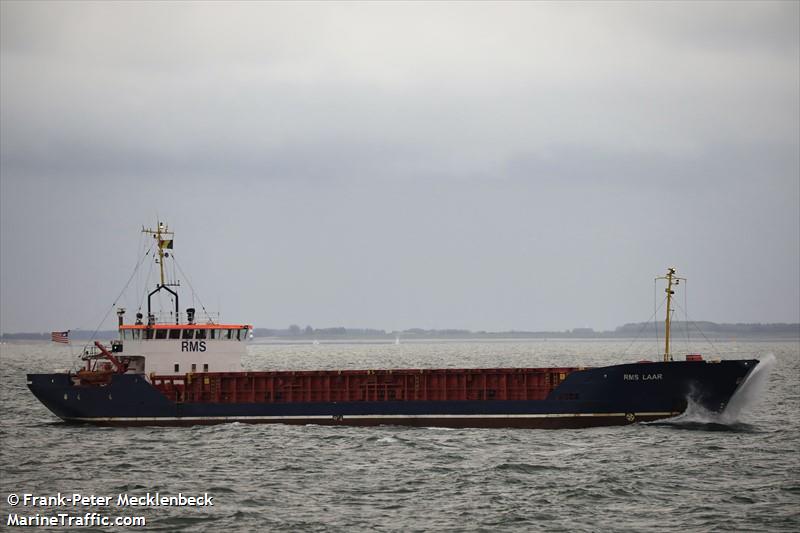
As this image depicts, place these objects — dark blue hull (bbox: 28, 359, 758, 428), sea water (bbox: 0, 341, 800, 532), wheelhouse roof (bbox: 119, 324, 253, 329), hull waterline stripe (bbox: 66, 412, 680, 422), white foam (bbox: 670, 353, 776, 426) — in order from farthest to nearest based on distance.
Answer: wheelhouse roof (bbox: 119, 324, 253, 329) → hull waterline stripe (bbox: 66, 412, 680, 422) → white foam (bbox: 670, 353, 776, 426) → dark blue hull (bbox: 28, 359, 758, 428) → sea water (bbox: 0, 341, 800, 532)

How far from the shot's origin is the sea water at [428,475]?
30.0 m

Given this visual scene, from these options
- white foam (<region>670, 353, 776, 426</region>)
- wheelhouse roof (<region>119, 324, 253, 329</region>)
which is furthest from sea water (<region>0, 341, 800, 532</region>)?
wheelhouse roof (<region>119, 324, 253, 329</region>)

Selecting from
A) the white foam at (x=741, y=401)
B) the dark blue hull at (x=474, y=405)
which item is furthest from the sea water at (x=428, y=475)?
the dark blue hull at (x=474, y=405)

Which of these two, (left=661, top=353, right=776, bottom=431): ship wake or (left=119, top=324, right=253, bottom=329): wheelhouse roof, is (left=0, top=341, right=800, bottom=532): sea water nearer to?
(left=661, top=353, right=776, bottom=431): ship wake

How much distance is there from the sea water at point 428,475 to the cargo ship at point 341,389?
3.08 ft

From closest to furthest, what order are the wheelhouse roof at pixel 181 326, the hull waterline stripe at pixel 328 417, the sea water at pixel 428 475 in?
1. the sea water at pixel 428 475
2. the hull waterline stripe at pixel 328 417
3. the wheelhouse roof at pixel 181 326

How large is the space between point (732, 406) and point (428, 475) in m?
19.0

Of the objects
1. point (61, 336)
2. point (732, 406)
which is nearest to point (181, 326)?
point (61, 336)

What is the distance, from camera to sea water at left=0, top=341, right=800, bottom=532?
30.0 metres

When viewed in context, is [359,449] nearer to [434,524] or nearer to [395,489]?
[395,489]

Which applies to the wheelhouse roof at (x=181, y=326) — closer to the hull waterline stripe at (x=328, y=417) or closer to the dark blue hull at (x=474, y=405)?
the dark blue hull at (x=474, y=405)

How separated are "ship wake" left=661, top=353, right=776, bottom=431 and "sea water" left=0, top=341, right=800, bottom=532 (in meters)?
0.07

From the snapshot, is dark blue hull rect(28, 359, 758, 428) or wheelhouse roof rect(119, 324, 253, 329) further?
wheelhouse roof rect(119, 324, 253, 329)

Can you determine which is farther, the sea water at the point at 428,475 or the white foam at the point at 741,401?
the white foam at the point at 741,401
